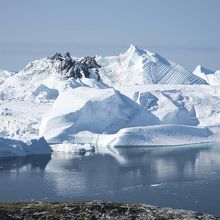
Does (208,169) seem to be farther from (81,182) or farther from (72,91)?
(72,91)

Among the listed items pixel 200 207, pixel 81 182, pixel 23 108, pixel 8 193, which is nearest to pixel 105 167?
pixel 81 182

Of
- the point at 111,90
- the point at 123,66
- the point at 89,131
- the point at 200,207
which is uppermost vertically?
the point at 123,66

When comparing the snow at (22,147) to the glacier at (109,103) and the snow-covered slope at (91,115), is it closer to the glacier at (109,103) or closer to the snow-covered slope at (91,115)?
the glacier at (109,103)

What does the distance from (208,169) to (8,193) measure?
1602cm

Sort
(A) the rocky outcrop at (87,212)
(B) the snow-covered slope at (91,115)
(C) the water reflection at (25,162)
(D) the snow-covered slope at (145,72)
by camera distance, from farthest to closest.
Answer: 1. (D) the snow-covered slope at (145,72)
2. (B) the snow-covered slope at (91,115)
3. (C) the water reflection at (25,162)
4. (A) the rocky outcrop at (87,212)

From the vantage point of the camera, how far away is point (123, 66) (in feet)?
271

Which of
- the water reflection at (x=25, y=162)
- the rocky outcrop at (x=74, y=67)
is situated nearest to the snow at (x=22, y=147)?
the water reflection at (x=25, y=162)

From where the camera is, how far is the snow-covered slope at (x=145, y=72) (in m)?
Result: 79.1

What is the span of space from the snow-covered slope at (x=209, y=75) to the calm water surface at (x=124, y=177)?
26.1 meters

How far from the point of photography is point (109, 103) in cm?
6366

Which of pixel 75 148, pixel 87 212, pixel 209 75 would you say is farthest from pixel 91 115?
pixel 87 212

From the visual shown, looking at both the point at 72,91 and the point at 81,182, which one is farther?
the point at 72,91

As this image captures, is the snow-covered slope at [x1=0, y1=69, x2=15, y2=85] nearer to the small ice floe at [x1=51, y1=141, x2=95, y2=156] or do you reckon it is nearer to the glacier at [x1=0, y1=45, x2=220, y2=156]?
the glacier at [x1=0, y1=45, x2=220, y2=156]

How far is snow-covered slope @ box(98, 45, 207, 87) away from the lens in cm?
7912
